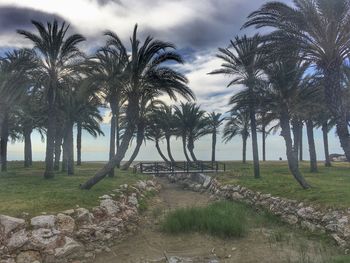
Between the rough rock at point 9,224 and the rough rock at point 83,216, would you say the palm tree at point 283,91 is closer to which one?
the rough rock at point 83,216

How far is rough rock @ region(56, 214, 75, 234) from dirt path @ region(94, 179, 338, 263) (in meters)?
1.36

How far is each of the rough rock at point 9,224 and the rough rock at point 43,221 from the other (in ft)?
1.07

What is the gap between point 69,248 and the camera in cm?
1145

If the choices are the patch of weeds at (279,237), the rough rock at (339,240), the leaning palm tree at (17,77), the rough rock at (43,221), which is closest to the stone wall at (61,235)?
the rough rock at (43,221)

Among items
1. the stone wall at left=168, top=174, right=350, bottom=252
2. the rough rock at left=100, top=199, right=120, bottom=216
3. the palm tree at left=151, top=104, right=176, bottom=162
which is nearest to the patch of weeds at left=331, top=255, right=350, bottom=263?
the stone wall at left=168, top=174, right=350, bottom=252

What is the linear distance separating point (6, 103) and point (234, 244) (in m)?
21.8

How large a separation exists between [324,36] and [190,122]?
3433 centimetres

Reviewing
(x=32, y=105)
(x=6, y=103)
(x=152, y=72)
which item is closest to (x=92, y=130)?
(x=32, y=105)

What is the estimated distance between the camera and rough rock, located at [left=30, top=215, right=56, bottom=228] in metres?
11.9

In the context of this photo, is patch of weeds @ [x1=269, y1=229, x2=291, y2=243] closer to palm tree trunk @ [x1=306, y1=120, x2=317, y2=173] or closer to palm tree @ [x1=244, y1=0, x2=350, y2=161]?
palm tree @ [x1=244, y1=0, x2=350, y2=161]

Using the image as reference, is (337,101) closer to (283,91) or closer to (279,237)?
(279,237)

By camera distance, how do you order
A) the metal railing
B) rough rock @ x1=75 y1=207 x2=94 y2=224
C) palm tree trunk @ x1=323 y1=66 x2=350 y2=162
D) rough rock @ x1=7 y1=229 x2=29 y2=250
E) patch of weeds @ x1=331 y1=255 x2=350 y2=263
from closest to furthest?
patch of weeds @ x1=331 y1=255 x2=350 y2=263 → rough rock @ x1=7 y1=229 x2=29 y2=250 → rough rock @ x1=75 y1=207 x2=94 y2=224 → palm tree trunk @ x1=323 y1=66 x2=350 y2=162 → the metal railing

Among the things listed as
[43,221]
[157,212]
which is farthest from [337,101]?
[43,221]

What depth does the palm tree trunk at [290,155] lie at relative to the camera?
2000cm
